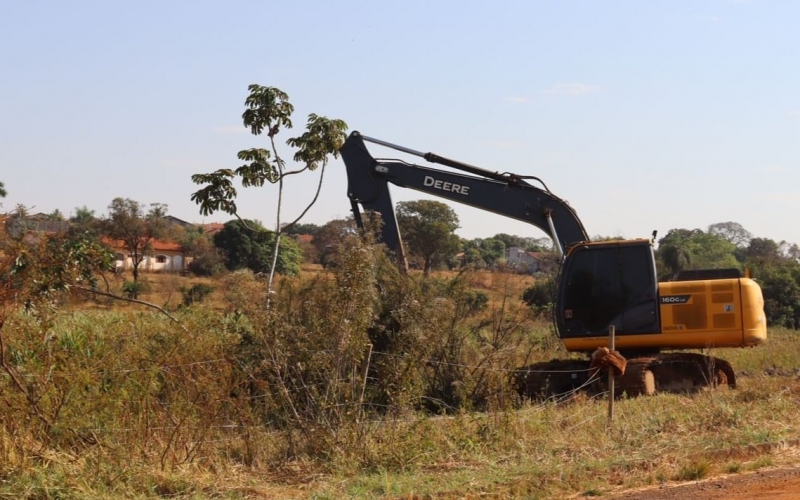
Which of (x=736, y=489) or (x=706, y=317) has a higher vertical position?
(x=706, y=317)

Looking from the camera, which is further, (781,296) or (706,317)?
(781,296)

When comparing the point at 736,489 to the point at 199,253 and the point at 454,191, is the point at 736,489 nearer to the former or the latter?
the point at 454,191

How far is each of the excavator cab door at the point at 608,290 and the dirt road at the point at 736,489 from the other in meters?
6.61

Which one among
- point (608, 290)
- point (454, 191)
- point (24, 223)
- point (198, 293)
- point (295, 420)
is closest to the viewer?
point (24, 223)

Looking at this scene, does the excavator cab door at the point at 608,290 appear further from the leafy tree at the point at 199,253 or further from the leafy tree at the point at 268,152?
the leafy tree at the point at 199,253

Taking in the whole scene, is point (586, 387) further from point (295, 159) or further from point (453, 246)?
point (453, 246)

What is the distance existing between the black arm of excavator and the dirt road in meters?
8.24

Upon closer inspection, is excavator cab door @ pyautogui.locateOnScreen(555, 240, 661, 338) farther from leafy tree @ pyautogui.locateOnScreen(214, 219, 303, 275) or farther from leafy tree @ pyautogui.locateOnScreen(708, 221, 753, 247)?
leafy tree @ pyautogui.locateOnScreen(708, 221, 753, 247)

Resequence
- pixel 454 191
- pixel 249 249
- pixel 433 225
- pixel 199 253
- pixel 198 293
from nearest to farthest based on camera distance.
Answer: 1. pixel 454 191
2. pixel 198 293
3. pixel 249 249
4. pixel 433 225
5. pixel 199 253

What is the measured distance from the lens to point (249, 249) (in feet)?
139

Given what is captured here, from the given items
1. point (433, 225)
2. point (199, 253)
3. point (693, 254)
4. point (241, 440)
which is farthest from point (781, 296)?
point (241, 440)

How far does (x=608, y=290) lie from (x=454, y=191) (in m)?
3.51

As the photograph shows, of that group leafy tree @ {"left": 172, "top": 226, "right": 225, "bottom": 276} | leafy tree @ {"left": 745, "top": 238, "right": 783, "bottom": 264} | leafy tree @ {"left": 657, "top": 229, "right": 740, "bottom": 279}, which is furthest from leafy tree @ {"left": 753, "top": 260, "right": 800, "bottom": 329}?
leafy tree @ {"left": 745, "top": 238, "right": 783, "bottom": 264}

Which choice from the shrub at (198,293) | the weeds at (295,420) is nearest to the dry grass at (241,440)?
the weeds at (295,420)
